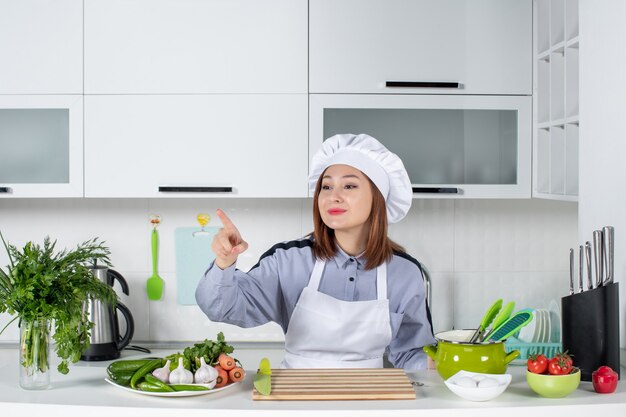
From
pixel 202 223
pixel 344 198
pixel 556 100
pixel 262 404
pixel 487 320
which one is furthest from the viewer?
pixel 202 223

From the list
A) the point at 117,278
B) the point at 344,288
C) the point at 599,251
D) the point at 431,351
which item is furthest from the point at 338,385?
the point at 117,278

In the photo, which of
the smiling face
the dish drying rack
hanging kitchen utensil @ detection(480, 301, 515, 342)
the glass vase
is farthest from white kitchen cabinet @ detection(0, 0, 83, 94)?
the dish drying rack

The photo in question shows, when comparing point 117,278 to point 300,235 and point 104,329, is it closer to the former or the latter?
point 104,329

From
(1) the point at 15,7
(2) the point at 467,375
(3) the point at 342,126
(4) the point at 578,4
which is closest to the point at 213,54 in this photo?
(3) the point at 342,126

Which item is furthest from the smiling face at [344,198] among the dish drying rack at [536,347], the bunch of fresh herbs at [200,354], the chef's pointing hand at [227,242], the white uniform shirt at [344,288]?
the dish drying rack at [536,347]

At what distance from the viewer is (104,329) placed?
2.80 metres

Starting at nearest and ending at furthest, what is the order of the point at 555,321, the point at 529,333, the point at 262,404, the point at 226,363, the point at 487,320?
the point at 262,404, the point at 226,363, the point at 487,320, the point at 529,333, the point at 555,321

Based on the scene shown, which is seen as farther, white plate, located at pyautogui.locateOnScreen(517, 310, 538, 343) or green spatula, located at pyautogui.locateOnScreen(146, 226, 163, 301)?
green spatula, located at pyautogui.locateOnScreen(146, 226, 163, 301)

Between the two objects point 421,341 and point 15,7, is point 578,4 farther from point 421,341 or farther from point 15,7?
point 15,7

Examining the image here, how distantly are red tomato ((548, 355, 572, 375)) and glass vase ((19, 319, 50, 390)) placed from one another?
3.53 ft

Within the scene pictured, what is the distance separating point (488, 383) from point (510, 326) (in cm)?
20

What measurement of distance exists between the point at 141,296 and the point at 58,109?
825 mm

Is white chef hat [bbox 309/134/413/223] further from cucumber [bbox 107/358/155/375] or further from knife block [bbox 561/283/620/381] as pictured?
cucumber [bbox 107/358/155/375]

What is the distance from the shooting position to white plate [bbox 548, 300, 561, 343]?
2869 millimetres
